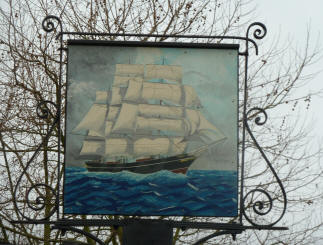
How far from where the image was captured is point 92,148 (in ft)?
13.6

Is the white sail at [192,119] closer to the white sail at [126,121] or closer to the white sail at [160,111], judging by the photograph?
the white sail at [160,111]

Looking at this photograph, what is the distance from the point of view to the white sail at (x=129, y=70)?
13.9 feet

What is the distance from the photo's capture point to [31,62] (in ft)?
24.8

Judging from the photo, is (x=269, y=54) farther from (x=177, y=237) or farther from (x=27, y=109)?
(x=27, y=109)

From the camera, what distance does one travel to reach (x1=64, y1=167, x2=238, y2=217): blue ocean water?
13.4ft

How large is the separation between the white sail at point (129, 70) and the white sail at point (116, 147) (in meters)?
0.52

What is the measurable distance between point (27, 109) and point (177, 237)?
261 centimetres

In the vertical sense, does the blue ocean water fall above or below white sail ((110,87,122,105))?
below

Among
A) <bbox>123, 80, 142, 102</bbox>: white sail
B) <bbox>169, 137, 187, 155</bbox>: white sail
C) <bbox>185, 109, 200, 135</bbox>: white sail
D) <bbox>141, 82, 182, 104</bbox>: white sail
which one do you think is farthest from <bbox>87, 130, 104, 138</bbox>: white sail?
<bbox>185, 109, 200, 135</bbox>: white sail

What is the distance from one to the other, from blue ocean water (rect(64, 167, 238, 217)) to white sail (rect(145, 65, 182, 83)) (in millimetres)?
740

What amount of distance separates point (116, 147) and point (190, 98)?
68cm

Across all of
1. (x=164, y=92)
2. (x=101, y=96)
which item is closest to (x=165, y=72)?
(x=164, y=92)

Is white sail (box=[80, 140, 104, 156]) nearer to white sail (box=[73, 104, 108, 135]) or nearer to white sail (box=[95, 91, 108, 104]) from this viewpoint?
white sail (box=[73, 104, 108, 135])

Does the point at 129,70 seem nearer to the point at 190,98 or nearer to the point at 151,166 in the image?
the point at 190,98
